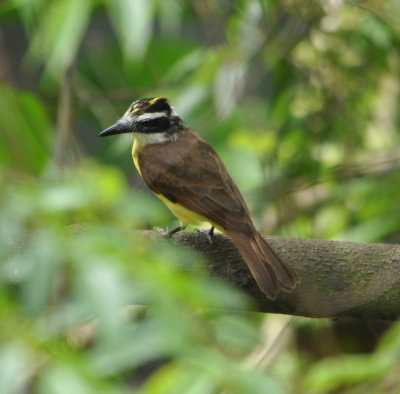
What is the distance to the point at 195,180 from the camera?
3.44 m

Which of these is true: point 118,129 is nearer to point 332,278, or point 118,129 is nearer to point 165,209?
point 332,278

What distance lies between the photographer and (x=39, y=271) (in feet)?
5.99

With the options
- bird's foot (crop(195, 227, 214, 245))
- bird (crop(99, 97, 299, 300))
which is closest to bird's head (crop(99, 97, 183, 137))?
bird (crop(99, 97, 299, 300))

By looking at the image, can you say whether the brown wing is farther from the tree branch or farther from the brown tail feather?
the tree branch

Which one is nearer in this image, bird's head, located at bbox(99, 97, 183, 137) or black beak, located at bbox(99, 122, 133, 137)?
black beak, located at bbox(99, 122, 133, 137)

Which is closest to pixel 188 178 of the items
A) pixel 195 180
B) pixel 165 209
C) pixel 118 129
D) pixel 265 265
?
pixel 195 180

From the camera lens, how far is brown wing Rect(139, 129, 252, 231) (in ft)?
10.8

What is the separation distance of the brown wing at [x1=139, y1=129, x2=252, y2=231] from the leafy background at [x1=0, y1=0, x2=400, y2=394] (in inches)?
4.9

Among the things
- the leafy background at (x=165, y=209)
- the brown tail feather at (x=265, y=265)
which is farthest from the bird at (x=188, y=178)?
the leafy background at (x=165, y=209)

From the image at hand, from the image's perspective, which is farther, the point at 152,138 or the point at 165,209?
the point at 165,209

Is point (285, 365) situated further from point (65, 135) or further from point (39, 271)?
point (39, 271)

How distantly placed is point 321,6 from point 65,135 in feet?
4.41

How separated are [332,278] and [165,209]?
7.07ft

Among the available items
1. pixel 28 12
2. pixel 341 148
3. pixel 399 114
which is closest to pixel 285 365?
pixel 341 148
